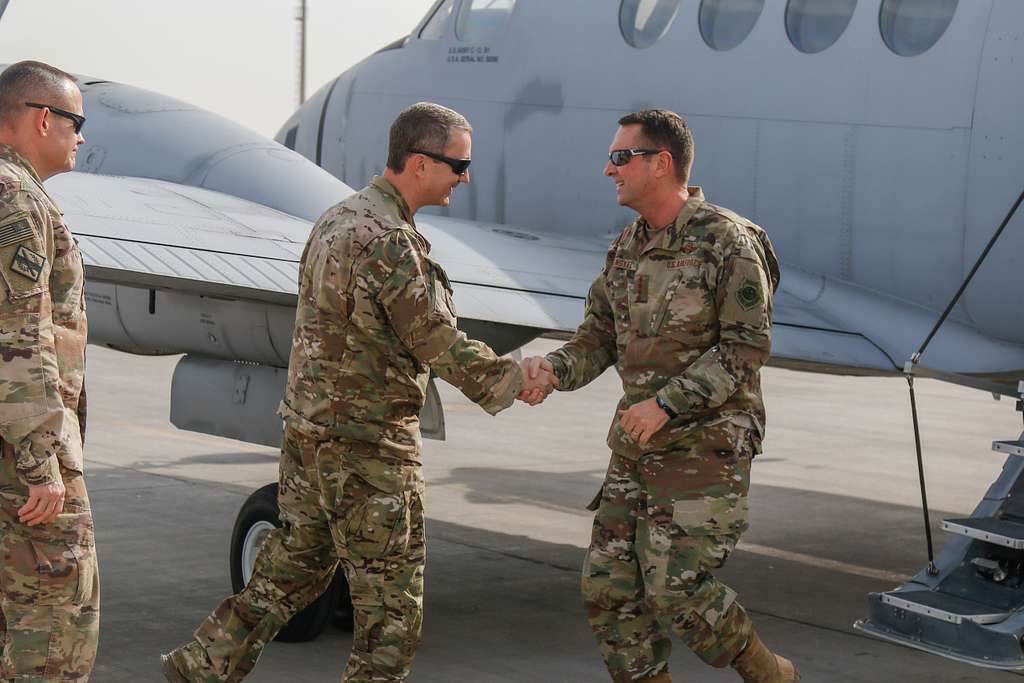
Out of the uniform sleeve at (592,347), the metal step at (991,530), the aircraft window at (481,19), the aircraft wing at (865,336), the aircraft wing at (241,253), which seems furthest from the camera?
the aircraft window at (481,19)

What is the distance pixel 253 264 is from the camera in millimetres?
6910

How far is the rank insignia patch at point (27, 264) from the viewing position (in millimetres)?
4520

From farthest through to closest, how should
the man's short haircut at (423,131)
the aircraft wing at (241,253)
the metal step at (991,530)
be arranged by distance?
the aircraft wing at (241,253) < the metal step at (991,530) < the man's short haircut at (423,131)

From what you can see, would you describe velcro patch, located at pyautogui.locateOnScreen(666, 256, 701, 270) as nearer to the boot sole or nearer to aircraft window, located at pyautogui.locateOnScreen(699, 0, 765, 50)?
the boot sole

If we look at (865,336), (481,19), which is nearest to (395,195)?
(865,336)

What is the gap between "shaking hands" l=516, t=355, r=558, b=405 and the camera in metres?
5.71

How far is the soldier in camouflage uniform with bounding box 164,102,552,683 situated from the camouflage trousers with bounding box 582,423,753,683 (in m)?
0.62

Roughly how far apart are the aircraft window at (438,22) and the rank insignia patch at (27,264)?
5.87 metres

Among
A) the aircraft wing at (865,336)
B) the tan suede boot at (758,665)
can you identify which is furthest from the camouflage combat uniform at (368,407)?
the aircraft wing at (865,336)

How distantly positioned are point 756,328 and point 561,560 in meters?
4.13

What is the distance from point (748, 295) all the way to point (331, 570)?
5.69 feet

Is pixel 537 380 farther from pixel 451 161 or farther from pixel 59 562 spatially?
pixel 59 562

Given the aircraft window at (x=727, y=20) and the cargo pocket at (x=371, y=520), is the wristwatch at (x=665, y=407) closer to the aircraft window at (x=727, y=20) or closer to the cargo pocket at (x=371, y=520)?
the cargo pocket at (x=371, y=520)

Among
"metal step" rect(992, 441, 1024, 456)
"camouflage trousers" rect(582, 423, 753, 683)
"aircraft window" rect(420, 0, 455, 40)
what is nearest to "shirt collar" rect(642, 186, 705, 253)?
"camouflage trousers" rect(582, 423, 753, 683)
